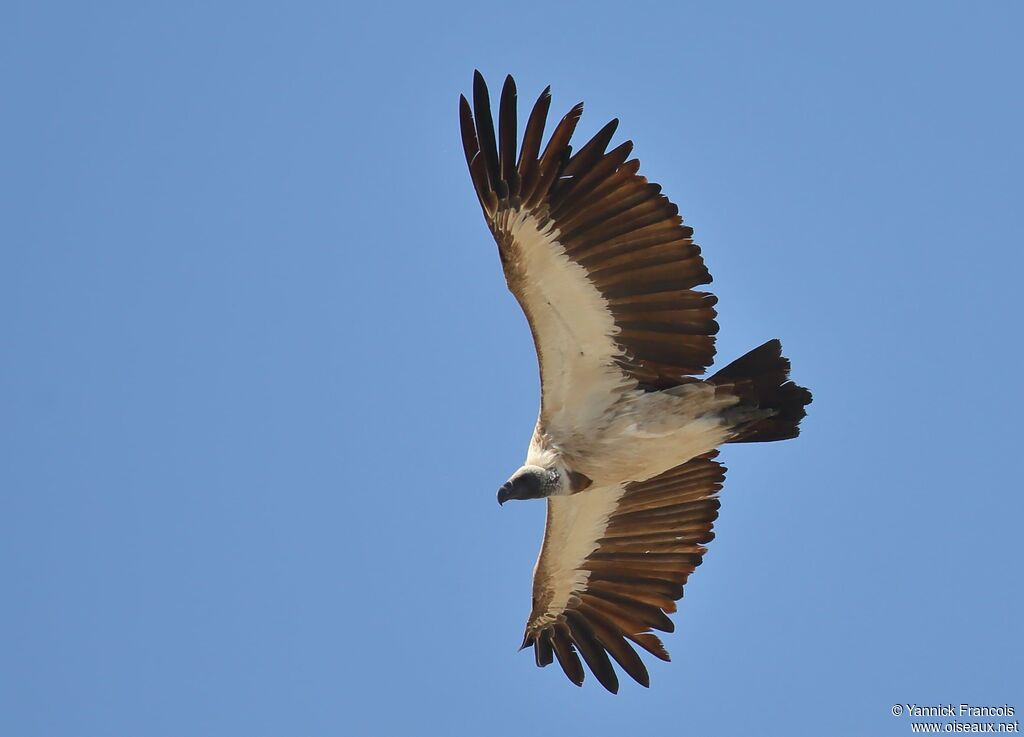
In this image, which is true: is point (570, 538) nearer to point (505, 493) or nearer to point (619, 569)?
point (619, 569)

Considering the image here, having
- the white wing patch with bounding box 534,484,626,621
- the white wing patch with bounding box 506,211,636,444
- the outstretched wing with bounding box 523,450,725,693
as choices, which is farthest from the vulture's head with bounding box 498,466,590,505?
the outstretched wing with bounding box 523,450,725,693

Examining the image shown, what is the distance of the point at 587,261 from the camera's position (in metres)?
12.0

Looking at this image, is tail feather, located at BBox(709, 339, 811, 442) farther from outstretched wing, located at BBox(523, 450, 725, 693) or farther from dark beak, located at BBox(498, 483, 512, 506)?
dark beak, located at BBox(498, 483, 512, 506)

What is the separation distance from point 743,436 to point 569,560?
228cm

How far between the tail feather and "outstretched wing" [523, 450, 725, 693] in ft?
4.52

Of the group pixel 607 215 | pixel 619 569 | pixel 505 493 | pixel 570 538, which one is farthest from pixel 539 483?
pixel 607 215

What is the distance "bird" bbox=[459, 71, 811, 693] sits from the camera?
1162 centimetres

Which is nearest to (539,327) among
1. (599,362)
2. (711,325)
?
(599,362)

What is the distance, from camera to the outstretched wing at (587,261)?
454 inches

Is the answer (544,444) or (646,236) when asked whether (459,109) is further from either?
(544,444)

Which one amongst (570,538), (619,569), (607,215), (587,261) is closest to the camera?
(607,215)

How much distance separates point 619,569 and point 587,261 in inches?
135

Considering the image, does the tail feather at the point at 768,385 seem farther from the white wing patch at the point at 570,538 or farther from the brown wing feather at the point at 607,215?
the white wing patch at the point at 570,538

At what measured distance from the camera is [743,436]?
12641 millimetres
